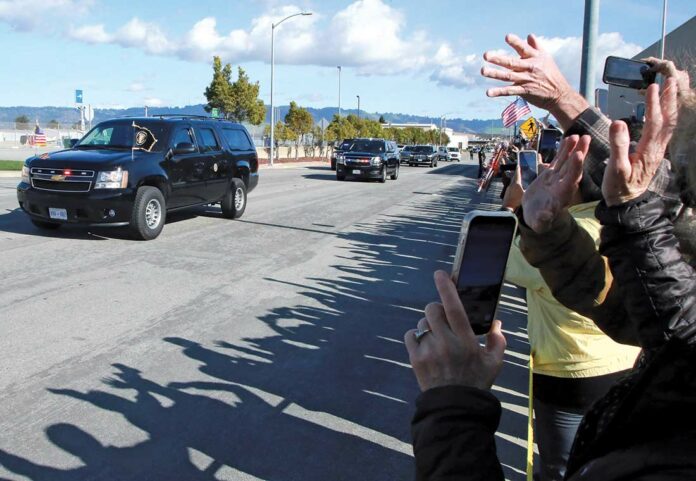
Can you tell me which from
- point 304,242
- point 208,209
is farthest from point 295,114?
point 304,242

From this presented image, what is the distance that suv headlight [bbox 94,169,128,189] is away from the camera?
936 centimetres

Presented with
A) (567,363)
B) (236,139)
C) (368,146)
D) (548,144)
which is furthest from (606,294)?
(368,146)

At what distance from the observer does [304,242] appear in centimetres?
1011

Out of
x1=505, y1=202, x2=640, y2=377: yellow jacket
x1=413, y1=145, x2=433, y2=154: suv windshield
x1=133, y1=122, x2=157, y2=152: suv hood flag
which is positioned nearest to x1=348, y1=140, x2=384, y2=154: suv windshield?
x1=133, y1=122, x2=157, y2=152: suv hood flag

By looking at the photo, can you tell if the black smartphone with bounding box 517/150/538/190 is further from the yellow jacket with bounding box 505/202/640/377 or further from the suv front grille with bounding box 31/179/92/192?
the suv front grille with bounding box 31/179/92/192

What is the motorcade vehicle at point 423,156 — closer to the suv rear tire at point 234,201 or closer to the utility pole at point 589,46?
the suv rear tire at point 234,201

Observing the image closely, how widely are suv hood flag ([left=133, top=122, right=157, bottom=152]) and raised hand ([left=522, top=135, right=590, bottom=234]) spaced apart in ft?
31.1

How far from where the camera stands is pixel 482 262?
4.59ft

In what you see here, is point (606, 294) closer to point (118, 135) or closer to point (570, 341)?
point (570, 341)

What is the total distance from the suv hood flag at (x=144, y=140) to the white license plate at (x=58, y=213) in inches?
65.5

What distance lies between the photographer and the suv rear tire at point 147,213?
31.0 ft

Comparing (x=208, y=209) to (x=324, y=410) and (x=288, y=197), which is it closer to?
(x=288, y=197)

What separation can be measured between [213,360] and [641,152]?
386 cm

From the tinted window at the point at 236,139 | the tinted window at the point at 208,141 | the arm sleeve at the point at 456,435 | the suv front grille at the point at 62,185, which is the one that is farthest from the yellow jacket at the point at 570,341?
the tinted window at the point at 236,139
